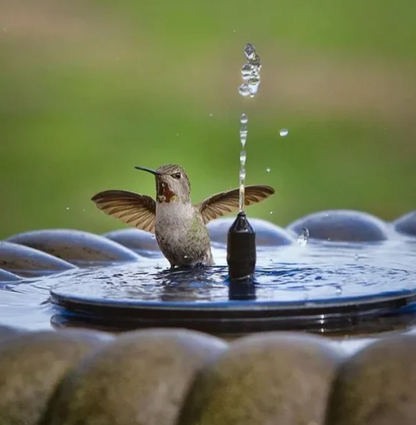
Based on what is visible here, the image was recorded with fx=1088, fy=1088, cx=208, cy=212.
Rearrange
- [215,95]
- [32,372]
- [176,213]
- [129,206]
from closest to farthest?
[32,372] → [176,213] → [129,206] → [215,95]

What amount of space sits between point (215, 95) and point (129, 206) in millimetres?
6430

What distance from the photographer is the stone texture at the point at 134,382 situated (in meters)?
1.55

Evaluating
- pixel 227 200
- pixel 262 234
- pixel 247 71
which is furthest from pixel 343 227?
pixel 247 71

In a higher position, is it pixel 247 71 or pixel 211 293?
pixel 247 71

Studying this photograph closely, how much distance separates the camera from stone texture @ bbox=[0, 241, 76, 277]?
2664 millimetres

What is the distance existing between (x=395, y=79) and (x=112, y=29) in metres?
2.48

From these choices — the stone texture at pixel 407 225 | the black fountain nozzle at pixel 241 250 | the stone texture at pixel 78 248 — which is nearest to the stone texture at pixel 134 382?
the black fountain nozzle at pixel 241 250

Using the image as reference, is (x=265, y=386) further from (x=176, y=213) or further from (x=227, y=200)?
(x=227, y=200)

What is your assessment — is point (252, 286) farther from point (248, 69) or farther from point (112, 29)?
point (112, 29)

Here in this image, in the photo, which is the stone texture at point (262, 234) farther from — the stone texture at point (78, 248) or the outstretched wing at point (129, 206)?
the outstretched wing at point (129, 206)

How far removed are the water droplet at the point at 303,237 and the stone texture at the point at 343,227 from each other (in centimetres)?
7

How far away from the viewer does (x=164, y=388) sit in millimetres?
1554

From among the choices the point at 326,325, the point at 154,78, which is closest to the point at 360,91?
the point at 154,78

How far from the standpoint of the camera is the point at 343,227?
347 centimetres
